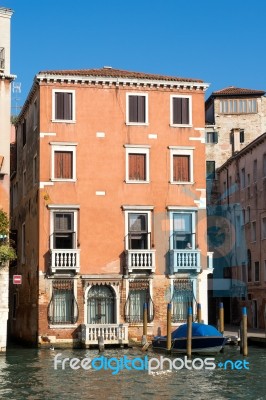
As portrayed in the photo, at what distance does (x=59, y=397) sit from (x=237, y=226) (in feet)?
102

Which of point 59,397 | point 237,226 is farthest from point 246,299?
point 59,397

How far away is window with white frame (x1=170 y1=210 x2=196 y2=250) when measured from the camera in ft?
113

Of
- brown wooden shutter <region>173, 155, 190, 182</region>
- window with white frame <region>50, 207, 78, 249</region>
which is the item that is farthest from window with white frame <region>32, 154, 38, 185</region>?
brown wooden shutter <region>173, 155, 190, 182</region>

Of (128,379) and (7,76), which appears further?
(7,76)

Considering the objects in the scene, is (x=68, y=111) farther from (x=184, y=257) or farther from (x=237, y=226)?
(x=237, y=226)

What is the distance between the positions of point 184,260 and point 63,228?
17.7ft

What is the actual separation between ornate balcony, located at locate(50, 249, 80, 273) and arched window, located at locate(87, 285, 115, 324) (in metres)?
1.45

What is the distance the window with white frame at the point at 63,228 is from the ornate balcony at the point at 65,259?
1.80 ft

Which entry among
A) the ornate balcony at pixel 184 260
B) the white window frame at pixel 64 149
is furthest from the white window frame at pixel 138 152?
the ornate balcony at pixel 184 260

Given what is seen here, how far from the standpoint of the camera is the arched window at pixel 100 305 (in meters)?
33.7

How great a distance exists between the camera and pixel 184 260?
3406 cm

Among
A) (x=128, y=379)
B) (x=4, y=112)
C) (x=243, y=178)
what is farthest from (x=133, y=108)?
(x=128, y=379)

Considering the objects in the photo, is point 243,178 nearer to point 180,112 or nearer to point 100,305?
point 180,112

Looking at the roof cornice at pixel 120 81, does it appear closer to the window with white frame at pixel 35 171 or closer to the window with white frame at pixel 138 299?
the window with white frame at pixel 35 171
